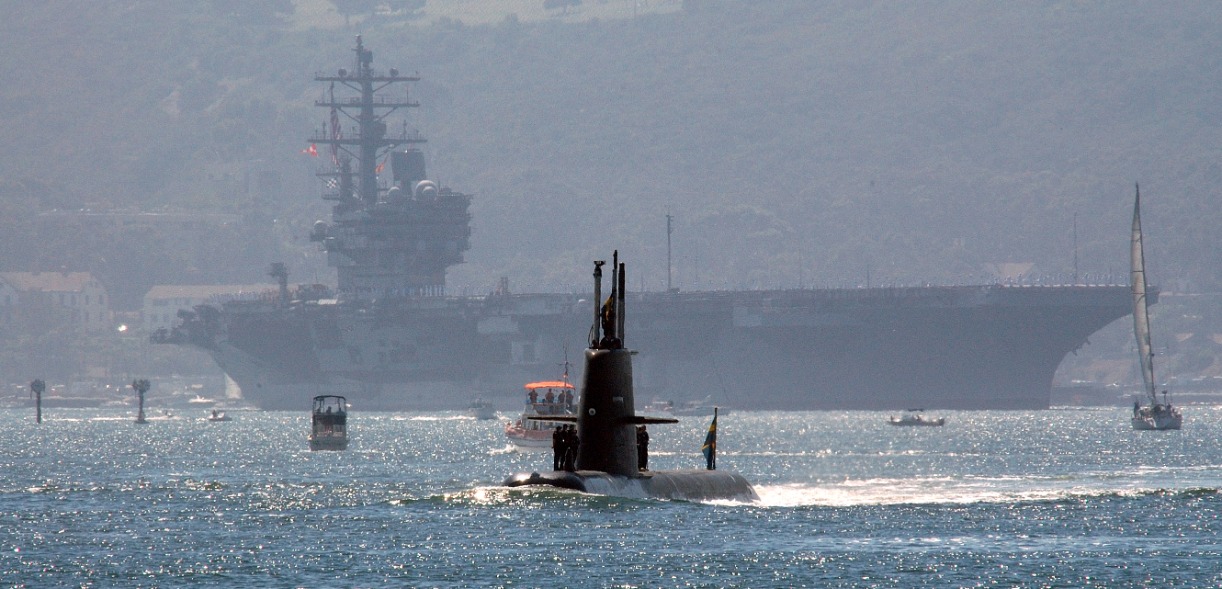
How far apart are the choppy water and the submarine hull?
366mm

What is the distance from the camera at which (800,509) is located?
4956cm

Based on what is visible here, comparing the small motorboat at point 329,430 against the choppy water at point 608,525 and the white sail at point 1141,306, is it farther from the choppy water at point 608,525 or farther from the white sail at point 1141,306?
the white sail at point 1141,306

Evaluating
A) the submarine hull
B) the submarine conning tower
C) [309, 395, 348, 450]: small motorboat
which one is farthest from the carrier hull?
the submarine conning tower

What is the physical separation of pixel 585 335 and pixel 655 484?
11141cm

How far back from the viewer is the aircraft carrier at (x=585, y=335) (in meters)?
149

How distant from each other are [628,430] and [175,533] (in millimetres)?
9832

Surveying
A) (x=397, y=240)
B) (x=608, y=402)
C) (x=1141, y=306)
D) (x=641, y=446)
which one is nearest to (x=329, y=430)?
(x=641, y=446)

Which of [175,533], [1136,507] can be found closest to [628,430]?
[175,533]

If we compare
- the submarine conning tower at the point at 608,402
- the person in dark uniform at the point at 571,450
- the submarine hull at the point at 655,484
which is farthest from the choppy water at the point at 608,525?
the submarine conning tower at the point at 608,402

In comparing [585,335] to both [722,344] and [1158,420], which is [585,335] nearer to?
[722,344]

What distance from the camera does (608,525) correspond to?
1687 inches

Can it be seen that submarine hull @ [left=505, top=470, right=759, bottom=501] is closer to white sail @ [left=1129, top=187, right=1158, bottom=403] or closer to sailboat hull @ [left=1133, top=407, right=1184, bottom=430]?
sailboat hull @ [left=1133, top=407, right=1184, bottom=430]

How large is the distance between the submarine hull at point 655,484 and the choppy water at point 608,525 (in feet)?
1.20

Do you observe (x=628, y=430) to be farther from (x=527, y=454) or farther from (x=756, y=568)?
(x=527, y=454)
